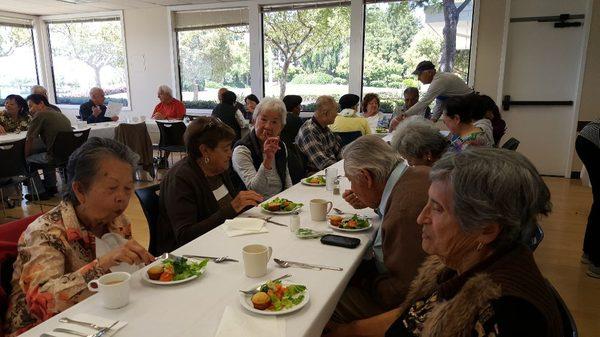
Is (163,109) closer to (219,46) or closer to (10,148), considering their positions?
(219,46)

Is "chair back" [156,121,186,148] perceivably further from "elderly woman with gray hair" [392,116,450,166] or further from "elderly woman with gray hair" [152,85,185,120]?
"elderly woman with gray hair" [392,116,450,166]

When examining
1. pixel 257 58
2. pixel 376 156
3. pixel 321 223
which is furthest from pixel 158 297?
pixel 257 58

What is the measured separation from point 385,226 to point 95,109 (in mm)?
6453

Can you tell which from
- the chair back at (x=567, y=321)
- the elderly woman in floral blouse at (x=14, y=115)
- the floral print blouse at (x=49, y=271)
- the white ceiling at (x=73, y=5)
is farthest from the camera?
the white ceiling at (x=73, y=5)

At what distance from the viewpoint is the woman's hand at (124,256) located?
4.12ft

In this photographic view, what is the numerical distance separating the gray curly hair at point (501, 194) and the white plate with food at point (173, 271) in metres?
0.86

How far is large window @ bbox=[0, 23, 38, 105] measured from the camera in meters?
8.77

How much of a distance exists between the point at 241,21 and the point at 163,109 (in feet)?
7.28

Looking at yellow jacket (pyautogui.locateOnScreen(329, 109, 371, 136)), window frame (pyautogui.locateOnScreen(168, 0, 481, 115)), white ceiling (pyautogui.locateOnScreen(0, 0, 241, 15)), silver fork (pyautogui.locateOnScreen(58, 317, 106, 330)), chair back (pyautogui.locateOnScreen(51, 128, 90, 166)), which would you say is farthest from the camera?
white ceiling (pyautogui.locateOnScreen(0, 0, 241, 15))

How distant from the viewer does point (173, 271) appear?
134cm

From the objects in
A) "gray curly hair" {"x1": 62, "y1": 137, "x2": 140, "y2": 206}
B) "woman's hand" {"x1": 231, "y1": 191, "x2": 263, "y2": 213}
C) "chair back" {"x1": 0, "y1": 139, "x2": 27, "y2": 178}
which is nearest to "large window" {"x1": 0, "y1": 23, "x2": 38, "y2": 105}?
"chair back" {"x1": 0, "y1": 139, "x2": 27, "y2": 178}

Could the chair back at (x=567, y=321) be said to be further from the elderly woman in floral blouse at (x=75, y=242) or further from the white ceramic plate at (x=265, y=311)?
the elderly woman in floral blouse at (x=75, y=242)

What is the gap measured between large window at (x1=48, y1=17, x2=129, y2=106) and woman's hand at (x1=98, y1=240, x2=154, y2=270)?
27.1ft

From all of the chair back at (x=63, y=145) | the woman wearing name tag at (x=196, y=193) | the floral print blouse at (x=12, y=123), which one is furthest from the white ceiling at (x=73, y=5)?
the woman wearing name tag at (x=196, y=193)
